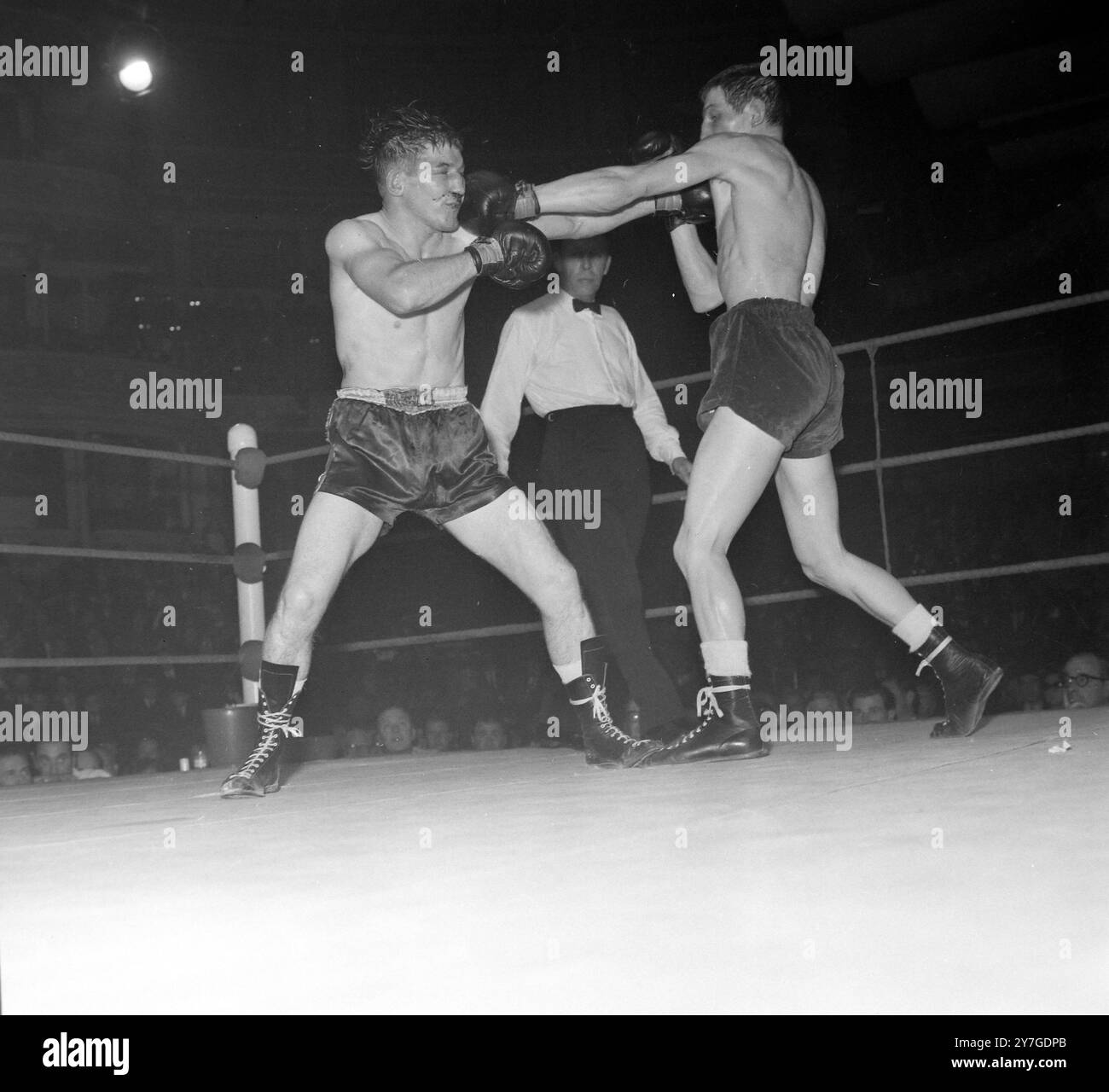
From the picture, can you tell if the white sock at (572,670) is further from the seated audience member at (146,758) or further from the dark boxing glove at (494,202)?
the seated audience member at (146,758)

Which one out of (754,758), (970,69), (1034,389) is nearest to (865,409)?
(1034,389)

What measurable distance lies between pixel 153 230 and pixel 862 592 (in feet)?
26.2

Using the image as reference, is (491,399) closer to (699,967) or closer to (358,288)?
(358,288)

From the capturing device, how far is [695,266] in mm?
2086

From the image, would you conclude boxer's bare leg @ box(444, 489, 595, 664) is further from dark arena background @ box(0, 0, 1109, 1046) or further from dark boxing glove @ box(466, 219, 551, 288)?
dark boxing glove @ box(466, 219, 551, 288)

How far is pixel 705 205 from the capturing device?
1985 millimetres

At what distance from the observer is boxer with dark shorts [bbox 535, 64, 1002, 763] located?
72.3 inches

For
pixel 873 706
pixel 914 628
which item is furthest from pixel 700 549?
pixel 873 706

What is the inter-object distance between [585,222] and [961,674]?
0.94 m

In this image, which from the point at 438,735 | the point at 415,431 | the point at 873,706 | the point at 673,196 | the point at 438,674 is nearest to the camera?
the point at 415,431

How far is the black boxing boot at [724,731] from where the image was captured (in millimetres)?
1837

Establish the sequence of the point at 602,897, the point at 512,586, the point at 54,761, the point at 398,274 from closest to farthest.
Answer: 1. the point at 602,897
2. the point at 398,274
3. the point at 54,761
4. the point at 512,586

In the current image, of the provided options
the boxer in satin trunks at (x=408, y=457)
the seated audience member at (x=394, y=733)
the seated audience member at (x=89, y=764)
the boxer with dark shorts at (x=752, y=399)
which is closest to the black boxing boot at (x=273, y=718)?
the boxer in satin trunks at (x=408, y=457)

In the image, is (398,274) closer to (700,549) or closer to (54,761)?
(700,549)
